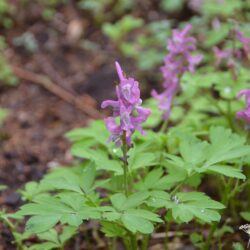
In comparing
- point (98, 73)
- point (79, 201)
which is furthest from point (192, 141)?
point (98, 73)

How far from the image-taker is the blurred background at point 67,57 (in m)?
4.30

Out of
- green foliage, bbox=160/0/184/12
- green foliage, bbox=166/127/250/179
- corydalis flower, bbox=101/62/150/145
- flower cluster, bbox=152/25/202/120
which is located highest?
green foliage, bbox=160/0/184/12

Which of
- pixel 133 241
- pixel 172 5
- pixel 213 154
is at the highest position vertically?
pixel 172 5

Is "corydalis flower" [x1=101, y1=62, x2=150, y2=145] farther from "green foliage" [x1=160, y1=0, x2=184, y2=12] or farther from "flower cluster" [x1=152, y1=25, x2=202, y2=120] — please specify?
"green foliage" [x1=160, y1=0, x2=184, y2=12]

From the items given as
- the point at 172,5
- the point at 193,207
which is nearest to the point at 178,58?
the point at 193,207

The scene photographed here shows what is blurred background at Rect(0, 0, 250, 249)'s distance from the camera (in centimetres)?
430

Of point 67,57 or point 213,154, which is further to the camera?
point 67,57

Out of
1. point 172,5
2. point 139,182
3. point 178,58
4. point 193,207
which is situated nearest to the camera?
point 193,207

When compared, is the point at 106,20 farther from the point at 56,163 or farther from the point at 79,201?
the point at 79,201

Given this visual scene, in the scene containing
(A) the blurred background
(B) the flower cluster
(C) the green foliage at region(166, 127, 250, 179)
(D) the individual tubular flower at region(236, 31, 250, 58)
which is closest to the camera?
(C) the green foliage at region(166, 127, 250, 179)

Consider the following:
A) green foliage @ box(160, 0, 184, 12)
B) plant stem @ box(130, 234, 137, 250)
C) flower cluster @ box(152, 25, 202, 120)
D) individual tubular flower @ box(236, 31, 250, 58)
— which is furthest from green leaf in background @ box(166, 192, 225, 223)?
green foliage @ box(160, 0, 184, 12)

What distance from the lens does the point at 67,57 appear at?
19.0 feet

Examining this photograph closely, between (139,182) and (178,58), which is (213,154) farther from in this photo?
(178,58)

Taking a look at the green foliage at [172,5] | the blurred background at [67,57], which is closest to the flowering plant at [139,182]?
the blurred background at [67,57]
